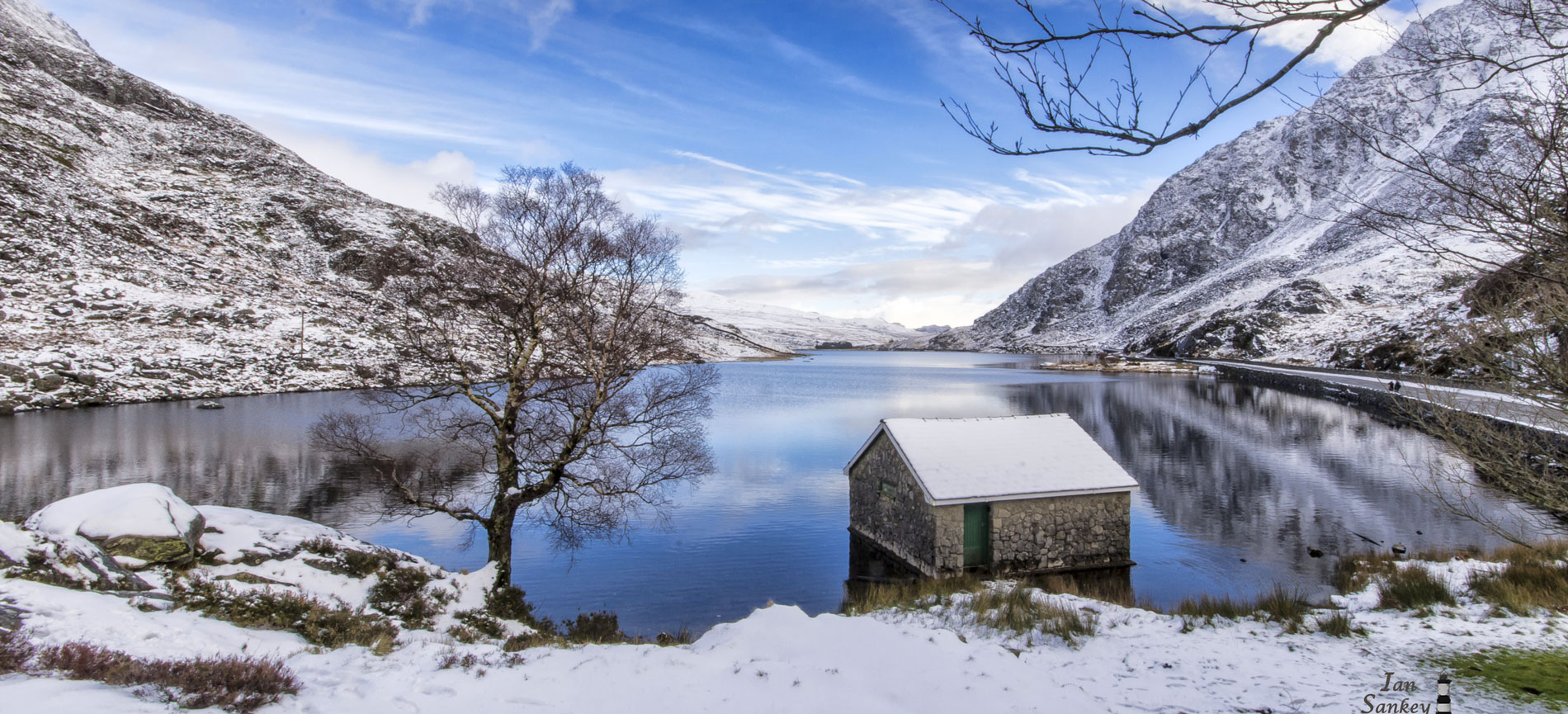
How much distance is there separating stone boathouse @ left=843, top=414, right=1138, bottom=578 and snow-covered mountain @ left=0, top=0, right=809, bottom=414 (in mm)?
15386

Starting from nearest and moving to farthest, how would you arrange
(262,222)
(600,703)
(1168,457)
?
(600,703) → (1168,457) → (262,222)

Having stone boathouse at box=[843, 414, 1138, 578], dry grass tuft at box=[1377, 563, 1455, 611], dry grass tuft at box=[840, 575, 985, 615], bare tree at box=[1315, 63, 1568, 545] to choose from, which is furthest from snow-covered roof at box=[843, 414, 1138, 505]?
bare tree at box=[1315, 63, 1568, 545]

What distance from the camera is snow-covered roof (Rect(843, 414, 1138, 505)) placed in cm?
1947

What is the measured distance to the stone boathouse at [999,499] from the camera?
63.8ft

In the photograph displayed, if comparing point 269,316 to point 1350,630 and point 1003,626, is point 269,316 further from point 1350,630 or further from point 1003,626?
point 1350,630

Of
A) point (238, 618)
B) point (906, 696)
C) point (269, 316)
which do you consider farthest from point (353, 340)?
point (906, 696)

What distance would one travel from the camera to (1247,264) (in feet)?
598

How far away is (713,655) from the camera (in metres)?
9.70

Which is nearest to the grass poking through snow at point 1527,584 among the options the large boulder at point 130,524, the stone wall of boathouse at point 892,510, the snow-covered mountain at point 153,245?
the stone wall of boathouse at point 892,510

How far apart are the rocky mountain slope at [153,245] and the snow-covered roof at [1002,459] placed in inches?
774

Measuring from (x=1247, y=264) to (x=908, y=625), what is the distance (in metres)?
207

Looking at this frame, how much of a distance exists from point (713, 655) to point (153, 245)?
89709 mm

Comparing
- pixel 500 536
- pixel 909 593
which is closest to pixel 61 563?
pixel 500 536

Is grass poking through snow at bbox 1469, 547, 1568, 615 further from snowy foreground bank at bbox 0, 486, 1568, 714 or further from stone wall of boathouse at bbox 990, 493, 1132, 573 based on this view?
stone wall of boathouse at bbox 990, 493, 1132, 573
